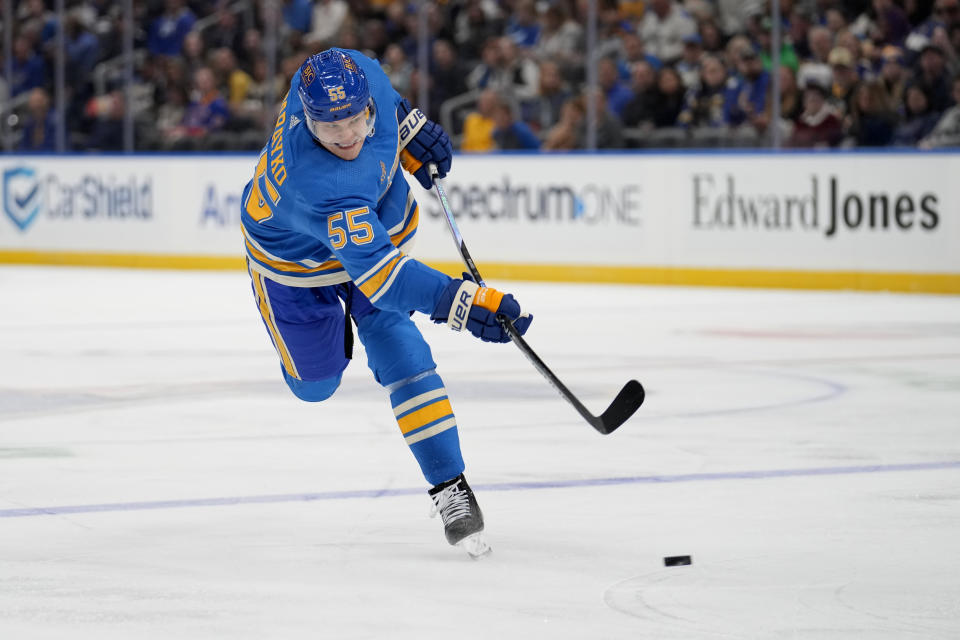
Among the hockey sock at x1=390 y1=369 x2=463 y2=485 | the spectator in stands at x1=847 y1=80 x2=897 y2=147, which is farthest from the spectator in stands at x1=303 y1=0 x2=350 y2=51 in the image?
the hockey sock at x1=390 y1=369 x2=463 y2=485

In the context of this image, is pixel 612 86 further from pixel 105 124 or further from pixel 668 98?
pixel 105 124

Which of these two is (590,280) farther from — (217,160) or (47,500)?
(47,500)


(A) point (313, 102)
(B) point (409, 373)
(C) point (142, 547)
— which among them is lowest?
(C) point (142, 547)

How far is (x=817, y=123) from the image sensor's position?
11.6 m

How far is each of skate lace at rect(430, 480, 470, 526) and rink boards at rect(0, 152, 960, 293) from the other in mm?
7944

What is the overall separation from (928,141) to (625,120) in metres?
2.30

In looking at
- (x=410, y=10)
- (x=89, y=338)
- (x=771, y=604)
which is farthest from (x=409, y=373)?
(x=410, y=10)

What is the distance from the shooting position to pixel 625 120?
12508 mm

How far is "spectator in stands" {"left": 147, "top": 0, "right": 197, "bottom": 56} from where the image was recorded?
14.6 metres

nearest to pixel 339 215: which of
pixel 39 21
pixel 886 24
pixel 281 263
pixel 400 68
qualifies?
pixel 281 263

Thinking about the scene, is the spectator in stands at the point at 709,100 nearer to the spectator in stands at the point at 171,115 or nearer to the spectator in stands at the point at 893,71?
the spectator in stands at the point at 893,71

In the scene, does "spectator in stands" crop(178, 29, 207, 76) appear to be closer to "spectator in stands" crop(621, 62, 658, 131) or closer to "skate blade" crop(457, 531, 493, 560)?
Answer: "spectator in stands" crop(621, 62, 658, 131)

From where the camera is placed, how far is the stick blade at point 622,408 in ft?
12.9

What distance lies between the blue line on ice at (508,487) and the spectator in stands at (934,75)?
631 centimetres
